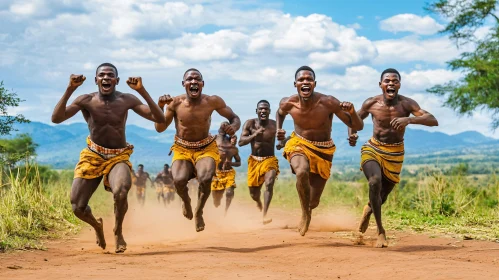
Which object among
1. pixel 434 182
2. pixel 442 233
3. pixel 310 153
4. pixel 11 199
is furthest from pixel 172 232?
pixel 434 182

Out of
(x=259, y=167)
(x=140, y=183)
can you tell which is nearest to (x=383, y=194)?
(x=259, y=167)

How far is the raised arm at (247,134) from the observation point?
14.3 meters

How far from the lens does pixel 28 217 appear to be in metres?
11.7

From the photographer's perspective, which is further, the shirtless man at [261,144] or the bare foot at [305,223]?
the shirtless man at [261,144]

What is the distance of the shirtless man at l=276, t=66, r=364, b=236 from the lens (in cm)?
1073

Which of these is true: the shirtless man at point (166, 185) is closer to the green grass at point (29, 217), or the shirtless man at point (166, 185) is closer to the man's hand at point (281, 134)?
the green grass at point (29, 217)

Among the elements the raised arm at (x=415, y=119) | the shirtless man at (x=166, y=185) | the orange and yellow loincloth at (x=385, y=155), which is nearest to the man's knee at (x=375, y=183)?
the orange and yellow loincloth at (x=385, y=155)

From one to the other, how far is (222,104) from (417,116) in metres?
2.93

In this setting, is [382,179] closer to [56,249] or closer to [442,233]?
[442,233]

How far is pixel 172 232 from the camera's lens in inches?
525

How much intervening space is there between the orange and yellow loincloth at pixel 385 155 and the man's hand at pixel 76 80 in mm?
4021

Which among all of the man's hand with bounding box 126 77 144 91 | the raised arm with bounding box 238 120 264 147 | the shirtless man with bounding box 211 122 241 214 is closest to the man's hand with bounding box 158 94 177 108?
the man's hand with bounding box 126 77 144 91

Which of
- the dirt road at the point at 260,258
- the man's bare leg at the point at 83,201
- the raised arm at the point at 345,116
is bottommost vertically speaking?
the dirt road at the point at 260,258

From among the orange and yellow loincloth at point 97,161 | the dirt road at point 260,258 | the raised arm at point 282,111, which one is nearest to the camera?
the dirt road at point 260,258
